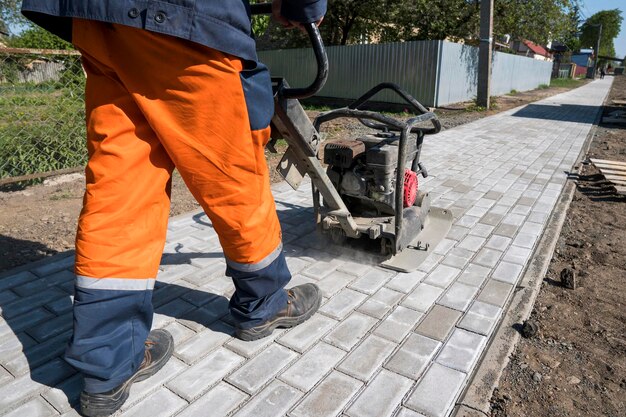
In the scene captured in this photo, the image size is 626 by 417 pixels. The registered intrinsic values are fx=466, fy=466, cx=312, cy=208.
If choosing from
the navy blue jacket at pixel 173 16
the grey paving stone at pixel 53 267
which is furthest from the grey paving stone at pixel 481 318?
the grey paving stone at pixel 53 267

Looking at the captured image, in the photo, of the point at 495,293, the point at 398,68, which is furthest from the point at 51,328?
the point at 398,68

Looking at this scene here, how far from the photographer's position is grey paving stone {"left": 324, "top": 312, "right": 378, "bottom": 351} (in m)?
2.46

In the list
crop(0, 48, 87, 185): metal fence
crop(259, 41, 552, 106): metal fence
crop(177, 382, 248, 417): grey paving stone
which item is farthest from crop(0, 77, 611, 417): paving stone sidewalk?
crop(259, 41, 552, 106): metal fence

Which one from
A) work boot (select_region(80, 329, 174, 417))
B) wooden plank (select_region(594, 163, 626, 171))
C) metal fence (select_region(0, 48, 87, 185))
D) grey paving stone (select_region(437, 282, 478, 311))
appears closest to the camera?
work boot (select_region(80, 329, 174, 417))

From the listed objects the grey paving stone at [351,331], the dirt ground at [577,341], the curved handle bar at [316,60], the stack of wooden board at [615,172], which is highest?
the curved handle bar at [316,60]

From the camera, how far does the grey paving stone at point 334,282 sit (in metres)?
2.99

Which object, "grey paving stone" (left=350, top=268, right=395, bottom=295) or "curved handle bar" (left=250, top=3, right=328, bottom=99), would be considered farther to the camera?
"grey paving stone" (left=350, top=268, right=395, bottom=295)

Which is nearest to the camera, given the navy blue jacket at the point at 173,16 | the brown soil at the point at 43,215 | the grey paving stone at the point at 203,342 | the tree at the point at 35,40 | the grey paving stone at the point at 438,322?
the navy blue jacket at the point at 173,16

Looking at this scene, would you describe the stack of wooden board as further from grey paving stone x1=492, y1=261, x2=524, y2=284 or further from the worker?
the worker

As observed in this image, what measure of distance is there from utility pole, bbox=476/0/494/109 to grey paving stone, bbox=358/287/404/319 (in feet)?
Answer: 40.6

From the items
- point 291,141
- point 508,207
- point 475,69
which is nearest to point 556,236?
point 508,207

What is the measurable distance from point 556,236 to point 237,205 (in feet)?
10.7

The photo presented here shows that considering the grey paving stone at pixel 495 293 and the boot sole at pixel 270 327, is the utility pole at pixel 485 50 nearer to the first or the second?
the grey paving stone at pixel 495 293

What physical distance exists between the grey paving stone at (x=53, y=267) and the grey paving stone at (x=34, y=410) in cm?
138
